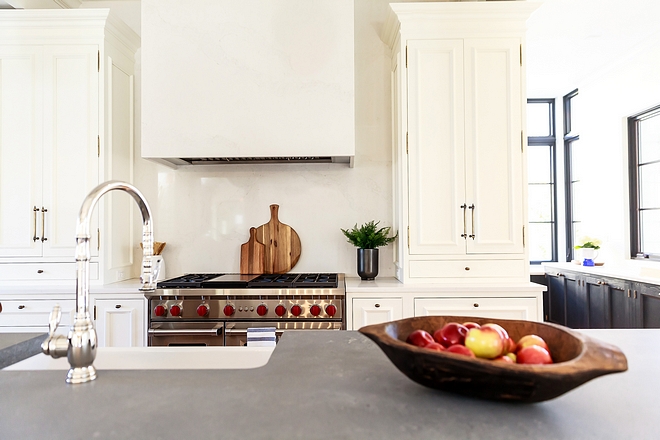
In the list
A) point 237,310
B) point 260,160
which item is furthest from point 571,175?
point 237,310

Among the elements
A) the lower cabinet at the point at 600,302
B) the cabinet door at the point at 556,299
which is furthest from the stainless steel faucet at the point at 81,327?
the cabinet door at the point at 556,299

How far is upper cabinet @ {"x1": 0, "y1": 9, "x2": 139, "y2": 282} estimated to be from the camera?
279 cm

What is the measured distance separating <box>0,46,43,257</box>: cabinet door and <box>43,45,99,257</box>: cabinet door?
0.19 ft

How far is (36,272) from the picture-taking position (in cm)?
279

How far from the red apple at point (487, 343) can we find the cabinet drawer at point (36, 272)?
263 centimetres

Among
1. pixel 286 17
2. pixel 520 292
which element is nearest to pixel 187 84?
pixel 286 17

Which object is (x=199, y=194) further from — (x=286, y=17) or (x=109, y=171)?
(x=286, y=17)

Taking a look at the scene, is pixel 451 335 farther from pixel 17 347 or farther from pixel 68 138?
pixel 68 138

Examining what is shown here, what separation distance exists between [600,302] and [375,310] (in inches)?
89.8

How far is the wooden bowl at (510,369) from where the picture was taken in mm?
710

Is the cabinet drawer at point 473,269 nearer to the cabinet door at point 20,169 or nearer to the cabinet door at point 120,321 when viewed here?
the cabinet door at point 120,321

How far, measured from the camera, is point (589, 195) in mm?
4531

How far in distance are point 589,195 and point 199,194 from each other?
388cm

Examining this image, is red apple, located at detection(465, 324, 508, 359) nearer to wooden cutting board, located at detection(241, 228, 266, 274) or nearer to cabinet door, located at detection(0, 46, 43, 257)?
wooden cutting board, located at detection(241, 228, 266, 274)
